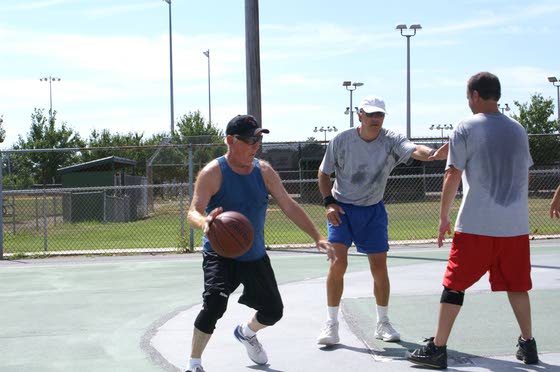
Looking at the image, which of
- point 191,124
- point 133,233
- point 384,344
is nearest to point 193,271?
point 384,344

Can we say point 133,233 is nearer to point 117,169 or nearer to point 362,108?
point 117,169

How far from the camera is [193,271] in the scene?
10.6 meters

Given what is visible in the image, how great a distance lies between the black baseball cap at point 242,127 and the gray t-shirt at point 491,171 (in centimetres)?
134

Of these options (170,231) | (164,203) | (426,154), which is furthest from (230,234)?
(164,203)

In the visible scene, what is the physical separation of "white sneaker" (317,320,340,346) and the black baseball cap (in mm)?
1813

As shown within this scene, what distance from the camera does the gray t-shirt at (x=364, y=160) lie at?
6023 mm

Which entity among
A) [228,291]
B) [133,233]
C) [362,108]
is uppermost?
[362,108]

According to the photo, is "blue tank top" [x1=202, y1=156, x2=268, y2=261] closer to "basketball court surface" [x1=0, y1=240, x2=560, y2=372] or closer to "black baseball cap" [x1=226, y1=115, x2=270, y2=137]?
"black baseball cap" [x1=226, y1=115, x2=270, y2=137]

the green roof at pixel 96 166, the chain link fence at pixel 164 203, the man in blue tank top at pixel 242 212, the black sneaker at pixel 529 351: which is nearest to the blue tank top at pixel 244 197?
the man in blue tank top at pixel 242 212

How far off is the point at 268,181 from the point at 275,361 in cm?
139

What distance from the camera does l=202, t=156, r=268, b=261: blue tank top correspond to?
4.98m

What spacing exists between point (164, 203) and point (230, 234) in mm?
26516

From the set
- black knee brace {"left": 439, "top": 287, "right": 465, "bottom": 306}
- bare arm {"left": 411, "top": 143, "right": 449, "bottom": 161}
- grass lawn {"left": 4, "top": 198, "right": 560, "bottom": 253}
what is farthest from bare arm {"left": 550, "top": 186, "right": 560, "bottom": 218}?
grass lawn {"left": 4, "top": 198, "right": 560, "bottom": 253}

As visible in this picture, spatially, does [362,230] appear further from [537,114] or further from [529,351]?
[537,114]
